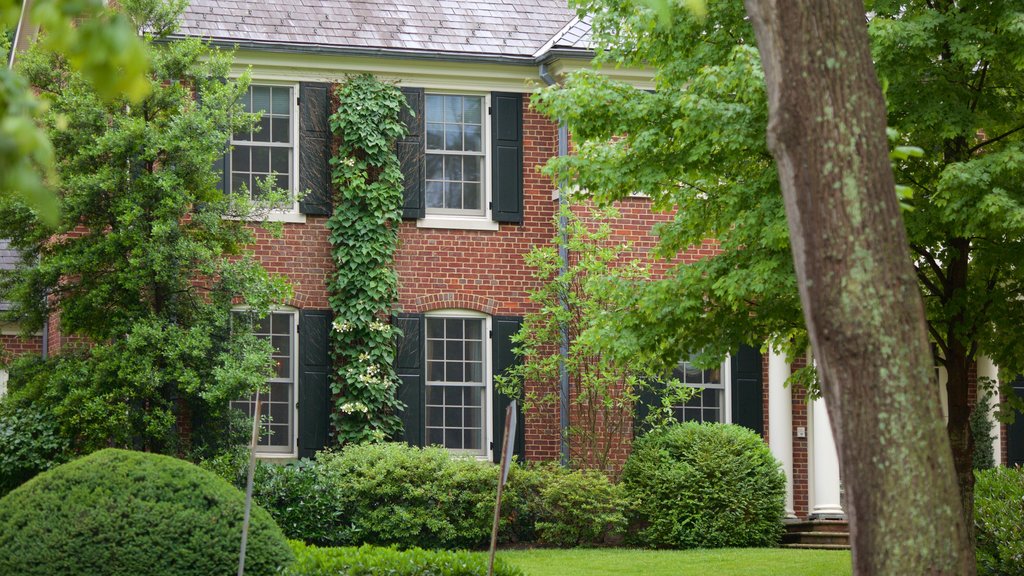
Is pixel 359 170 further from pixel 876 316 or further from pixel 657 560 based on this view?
pixel 876 316

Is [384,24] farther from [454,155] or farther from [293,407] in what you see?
[293,407]

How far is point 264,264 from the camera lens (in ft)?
58.3

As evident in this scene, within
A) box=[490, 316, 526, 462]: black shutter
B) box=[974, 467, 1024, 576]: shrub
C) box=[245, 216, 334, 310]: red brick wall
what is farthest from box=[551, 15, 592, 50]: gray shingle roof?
box=[974, 467, 1024, 576]: shrub

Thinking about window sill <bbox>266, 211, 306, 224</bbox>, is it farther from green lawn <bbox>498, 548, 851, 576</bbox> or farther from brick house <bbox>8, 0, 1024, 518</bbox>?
green lawn <bbox>498, 548, 851, 576</bbox>

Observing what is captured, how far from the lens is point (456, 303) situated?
18266 millimetres

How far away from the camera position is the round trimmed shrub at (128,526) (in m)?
9.39

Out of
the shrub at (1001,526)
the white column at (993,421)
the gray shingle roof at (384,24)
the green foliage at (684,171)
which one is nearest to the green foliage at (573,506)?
the green foliage at (684,171)

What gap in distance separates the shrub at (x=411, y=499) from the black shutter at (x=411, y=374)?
59.6 inches

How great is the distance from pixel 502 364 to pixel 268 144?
4.50 meters

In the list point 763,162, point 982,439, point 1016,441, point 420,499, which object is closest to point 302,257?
point 420,499

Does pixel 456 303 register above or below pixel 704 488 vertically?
above

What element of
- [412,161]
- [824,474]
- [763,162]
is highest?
[412,161]

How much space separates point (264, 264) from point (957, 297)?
380 inches

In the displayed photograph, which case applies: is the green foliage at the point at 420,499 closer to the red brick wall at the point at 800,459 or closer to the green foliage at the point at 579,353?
the green foliage at the point at 579,353
